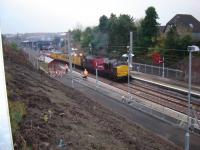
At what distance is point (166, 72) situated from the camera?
3581 cm

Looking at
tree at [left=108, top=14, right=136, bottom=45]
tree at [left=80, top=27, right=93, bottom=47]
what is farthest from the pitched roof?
tree at [left=80, top=27, right=93, bottom=47]

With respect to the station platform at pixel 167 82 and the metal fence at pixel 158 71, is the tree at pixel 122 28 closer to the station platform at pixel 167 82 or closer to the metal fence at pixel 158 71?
the metal fence at pixel 158 71

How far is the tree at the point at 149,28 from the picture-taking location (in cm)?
4412

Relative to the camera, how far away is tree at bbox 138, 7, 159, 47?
44.1 metres

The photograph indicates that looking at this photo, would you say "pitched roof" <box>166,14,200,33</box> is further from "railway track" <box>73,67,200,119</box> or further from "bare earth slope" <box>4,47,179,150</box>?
"bare earth slope" <box>4,47,179,150</box>

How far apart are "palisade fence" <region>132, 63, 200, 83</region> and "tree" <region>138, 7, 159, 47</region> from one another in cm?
428

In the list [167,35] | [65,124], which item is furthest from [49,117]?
[167,35]

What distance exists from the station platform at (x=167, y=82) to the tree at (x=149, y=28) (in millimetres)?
7350

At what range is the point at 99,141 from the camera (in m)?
10.0

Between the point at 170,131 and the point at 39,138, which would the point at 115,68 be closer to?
the point at 170,131

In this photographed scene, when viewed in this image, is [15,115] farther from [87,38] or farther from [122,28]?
[87,38]

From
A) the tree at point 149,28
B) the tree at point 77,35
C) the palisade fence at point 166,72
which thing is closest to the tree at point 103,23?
the tree at point 149,28

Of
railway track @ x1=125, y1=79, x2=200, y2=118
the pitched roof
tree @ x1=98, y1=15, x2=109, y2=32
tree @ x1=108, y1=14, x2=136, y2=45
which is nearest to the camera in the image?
railway track @ x1=125, y1=79, x2=200, y2=118

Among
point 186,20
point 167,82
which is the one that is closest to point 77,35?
point 186,20
